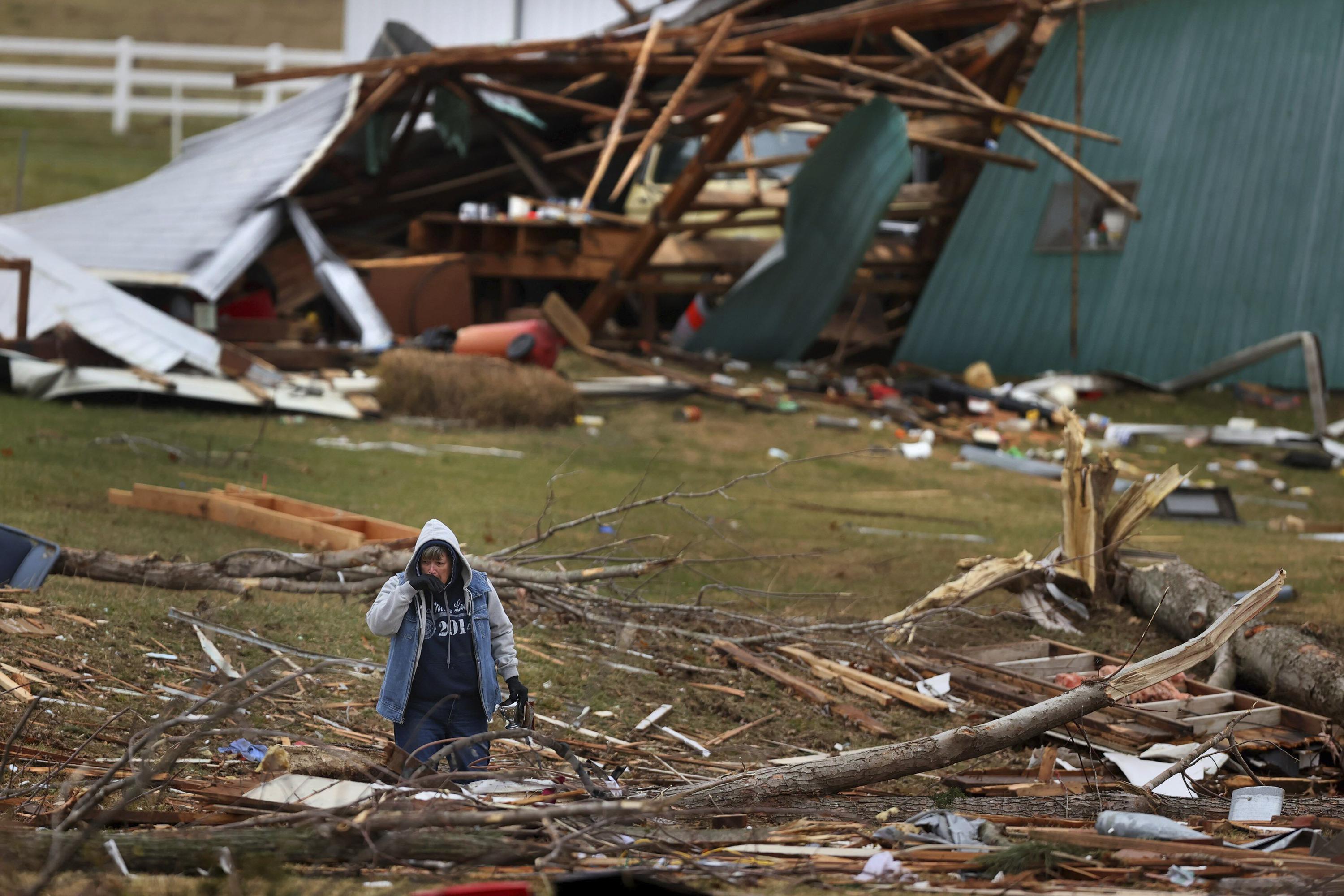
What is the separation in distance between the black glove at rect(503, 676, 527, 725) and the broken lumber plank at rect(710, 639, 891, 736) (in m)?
2.44

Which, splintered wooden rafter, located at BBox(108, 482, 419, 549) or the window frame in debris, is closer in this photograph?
splintered wooden rafter, located at BBox(108, 482, 419, 549)

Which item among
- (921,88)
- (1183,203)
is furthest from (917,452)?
(1183,203)

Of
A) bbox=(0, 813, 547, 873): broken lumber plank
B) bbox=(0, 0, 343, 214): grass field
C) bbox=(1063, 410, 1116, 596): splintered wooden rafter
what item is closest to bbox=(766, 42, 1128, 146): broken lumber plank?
bbox=(1063, 410, 1116, 596): splintered wooden rafter

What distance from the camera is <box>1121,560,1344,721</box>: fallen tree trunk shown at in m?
7.27

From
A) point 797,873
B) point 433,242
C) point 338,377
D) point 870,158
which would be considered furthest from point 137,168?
point 797,873

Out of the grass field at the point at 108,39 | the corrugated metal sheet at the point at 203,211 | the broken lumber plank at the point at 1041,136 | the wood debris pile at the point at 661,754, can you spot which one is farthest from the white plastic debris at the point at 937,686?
the grass field at the point at 108,39

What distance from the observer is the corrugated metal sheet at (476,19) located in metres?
31.3

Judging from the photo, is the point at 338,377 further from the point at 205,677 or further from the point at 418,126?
the point at 205,677

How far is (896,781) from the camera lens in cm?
615

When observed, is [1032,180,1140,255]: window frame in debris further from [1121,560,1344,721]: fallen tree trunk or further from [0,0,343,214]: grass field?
[0,0,343,214]: grass field

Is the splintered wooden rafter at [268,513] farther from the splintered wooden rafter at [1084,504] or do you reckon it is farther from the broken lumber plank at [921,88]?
the broken lumber plank at [921,88]

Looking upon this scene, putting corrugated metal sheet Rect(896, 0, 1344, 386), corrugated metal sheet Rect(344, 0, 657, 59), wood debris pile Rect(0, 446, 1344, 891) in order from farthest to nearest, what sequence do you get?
1. corrugated metal sheet Rect(344, 0, 657, 59)
2. corrugated metal sheet Rect(896, 0, 1344, 386)
3. wood debris pile Rect(0, 446, 1344, 891)

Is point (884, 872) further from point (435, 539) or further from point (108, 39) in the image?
point (108, 39)

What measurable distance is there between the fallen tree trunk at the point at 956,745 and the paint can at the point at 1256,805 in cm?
60
